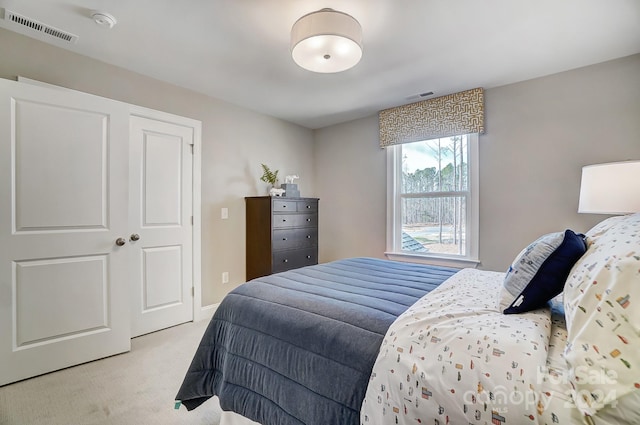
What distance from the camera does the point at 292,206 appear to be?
367cm

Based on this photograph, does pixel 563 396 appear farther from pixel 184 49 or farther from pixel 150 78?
pixel 150 78

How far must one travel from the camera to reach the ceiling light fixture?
67.9 inches

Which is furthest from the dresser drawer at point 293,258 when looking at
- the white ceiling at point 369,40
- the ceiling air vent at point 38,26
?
the ceiling air vent at point 38,26

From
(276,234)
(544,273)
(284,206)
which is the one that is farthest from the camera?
(284,206)

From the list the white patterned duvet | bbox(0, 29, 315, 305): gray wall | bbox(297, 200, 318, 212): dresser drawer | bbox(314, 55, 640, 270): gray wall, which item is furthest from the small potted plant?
the white patterned duvet

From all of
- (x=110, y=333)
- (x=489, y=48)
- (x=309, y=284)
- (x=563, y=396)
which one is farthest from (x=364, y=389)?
(x=489, y=48)

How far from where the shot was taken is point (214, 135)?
3311 mm

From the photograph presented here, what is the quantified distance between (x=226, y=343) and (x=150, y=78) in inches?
105

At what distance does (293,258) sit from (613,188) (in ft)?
9.69

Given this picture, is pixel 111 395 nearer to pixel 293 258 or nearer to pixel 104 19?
pixel 293 258

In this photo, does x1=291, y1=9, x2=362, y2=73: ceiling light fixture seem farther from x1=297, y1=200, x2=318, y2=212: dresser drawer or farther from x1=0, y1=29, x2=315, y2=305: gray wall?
x1=297, y1=200, x2=318, y2=212: dresser drawer

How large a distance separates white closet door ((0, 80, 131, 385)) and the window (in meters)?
2.94

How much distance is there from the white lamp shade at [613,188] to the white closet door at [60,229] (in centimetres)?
Result: 353

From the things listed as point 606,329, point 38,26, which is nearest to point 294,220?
point 38,26
